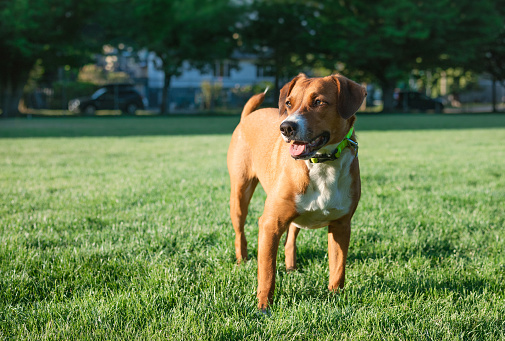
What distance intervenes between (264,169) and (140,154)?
696 cm

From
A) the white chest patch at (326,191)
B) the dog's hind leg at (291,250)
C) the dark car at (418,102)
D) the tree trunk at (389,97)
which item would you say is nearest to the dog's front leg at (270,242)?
the white chest patch at (326,191)

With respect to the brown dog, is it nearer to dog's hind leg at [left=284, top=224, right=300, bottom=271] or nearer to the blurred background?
dog's hind leg at [left=284, top=224, right=300, bottom=271]

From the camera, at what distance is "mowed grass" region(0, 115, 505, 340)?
2.40 m

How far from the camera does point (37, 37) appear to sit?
26734 millimetres

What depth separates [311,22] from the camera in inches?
1314

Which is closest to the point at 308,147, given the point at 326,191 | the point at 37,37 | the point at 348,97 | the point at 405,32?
the point at 326,191

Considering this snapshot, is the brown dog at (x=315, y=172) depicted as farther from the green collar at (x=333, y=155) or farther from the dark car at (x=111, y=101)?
the dark car at (x=111, y=101)

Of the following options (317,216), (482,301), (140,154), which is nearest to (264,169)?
(317,216)

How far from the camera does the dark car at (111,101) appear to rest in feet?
107

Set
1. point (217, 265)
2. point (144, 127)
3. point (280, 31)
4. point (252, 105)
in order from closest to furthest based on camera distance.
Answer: point (217, 265), point (252, 105), point (144, 127), point (280, 31)

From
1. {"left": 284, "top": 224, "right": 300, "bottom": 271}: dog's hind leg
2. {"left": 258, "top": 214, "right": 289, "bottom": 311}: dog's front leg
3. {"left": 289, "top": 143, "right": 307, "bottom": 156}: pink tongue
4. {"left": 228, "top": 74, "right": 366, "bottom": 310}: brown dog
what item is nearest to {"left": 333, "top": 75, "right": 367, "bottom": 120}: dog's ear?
{"left": 228, "top": 74, "right": 366, "bottom": 310}: brown dog

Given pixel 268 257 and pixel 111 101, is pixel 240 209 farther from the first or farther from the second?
pixel 111 101

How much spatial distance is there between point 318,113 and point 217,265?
145 centimetres

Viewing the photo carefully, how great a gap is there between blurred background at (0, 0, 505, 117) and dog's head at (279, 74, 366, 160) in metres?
27.2
